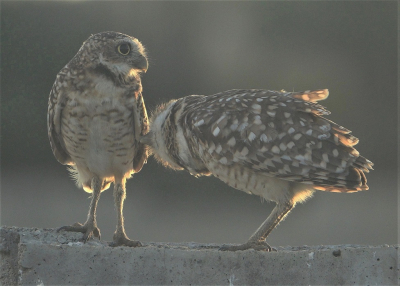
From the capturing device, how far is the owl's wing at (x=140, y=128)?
521 centimetres

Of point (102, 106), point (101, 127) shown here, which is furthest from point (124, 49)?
point (101, 127)

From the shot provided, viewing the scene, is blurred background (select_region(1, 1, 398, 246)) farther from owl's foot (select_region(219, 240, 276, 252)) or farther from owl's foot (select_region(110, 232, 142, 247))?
owl's foot (select_region(219, 240, 276, 252))

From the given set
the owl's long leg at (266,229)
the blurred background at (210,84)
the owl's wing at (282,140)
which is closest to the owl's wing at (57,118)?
the owl's wing at (282,140)

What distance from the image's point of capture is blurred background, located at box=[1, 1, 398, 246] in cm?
1091

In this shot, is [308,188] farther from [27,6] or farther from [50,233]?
[27,6]

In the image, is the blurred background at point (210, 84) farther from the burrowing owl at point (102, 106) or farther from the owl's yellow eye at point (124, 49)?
the owl's yellow eye at point (124, 49)

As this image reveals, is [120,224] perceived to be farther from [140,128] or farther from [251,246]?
[251,246]

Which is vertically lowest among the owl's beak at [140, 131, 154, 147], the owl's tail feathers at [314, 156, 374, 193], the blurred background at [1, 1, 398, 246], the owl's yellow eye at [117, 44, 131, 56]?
the blurred background at [1, 1, 398, 246]

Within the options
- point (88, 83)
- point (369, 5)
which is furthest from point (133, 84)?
point (369, 5)

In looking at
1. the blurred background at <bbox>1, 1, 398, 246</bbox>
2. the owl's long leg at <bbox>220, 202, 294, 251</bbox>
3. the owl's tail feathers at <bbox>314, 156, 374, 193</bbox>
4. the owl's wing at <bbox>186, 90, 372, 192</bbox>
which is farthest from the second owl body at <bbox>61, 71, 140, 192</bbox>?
the blurred background at <bbox>1, 1, 398, 246</bbox>

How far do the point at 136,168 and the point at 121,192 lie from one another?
0.86 ft

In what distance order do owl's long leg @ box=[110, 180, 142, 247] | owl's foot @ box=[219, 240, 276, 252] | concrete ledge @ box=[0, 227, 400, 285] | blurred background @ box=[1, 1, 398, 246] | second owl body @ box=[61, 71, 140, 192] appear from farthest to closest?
blurred background @ box=[1, 1, 398, 246]
owl's long leg @ box=[110, 180, 142, 247]
second owl body @ box=[61, 71, 140, 192]
owl's foot @ box=[219, 240, 276, 252]
concrete ledge @ box=[0, 227, 400, 285]

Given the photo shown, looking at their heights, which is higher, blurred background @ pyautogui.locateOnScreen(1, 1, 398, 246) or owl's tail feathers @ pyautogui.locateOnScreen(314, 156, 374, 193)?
owl's tail feathers @ pyautogui.locateOnScreen(314, 156, 374, 193)

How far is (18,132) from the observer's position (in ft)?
36.1
